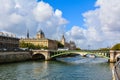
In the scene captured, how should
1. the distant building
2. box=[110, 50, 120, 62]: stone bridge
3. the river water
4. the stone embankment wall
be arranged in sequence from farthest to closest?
the distant building, box=[110, 50, 120, 62]: stone bridge, the stone embankment wall, the river water

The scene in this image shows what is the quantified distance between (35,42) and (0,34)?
70214 millimetres

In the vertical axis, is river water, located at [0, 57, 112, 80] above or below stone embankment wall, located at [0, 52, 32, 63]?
below

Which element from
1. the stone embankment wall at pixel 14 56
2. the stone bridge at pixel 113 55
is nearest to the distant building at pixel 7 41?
the stone embankment wall at pixel 14 56

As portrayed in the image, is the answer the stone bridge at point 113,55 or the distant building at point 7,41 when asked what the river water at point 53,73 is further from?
the distant building at point 7,41

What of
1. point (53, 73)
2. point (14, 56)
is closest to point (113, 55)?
point (14, 56)

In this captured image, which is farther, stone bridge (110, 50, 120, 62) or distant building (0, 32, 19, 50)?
distant building (0, 32, 19, 50)

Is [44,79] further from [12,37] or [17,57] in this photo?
[12,37]

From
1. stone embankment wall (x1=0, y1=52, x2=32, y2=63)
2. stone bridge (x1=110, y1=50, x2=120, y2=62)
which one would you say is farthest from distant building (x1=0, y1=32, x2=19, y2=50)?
stone bridge (x1=110, y1=50, x2=120, y2=62)

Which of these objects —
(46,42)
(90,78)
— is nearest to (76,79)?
(90,78)

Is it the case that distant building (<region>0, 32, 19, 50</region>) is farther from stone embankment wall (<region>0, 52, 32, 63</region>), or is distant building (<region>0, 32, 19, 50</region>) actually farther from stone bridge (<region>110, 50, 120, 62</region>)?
stone bridge (<region>110, 50, 120, 62</region>)

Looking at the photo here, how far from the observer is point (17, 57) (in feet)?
277

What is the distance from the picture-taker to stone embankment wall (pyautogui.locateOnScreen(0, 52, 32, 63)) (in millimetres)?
72325

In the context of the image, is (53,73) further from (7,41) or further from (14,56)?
(7,41)

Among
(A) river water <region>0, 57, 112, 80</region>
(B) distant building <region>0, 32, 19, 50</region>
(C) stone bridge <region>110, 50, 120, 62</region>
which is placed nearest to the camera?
(A) river water <region>0, 57, 112, 80</region>
